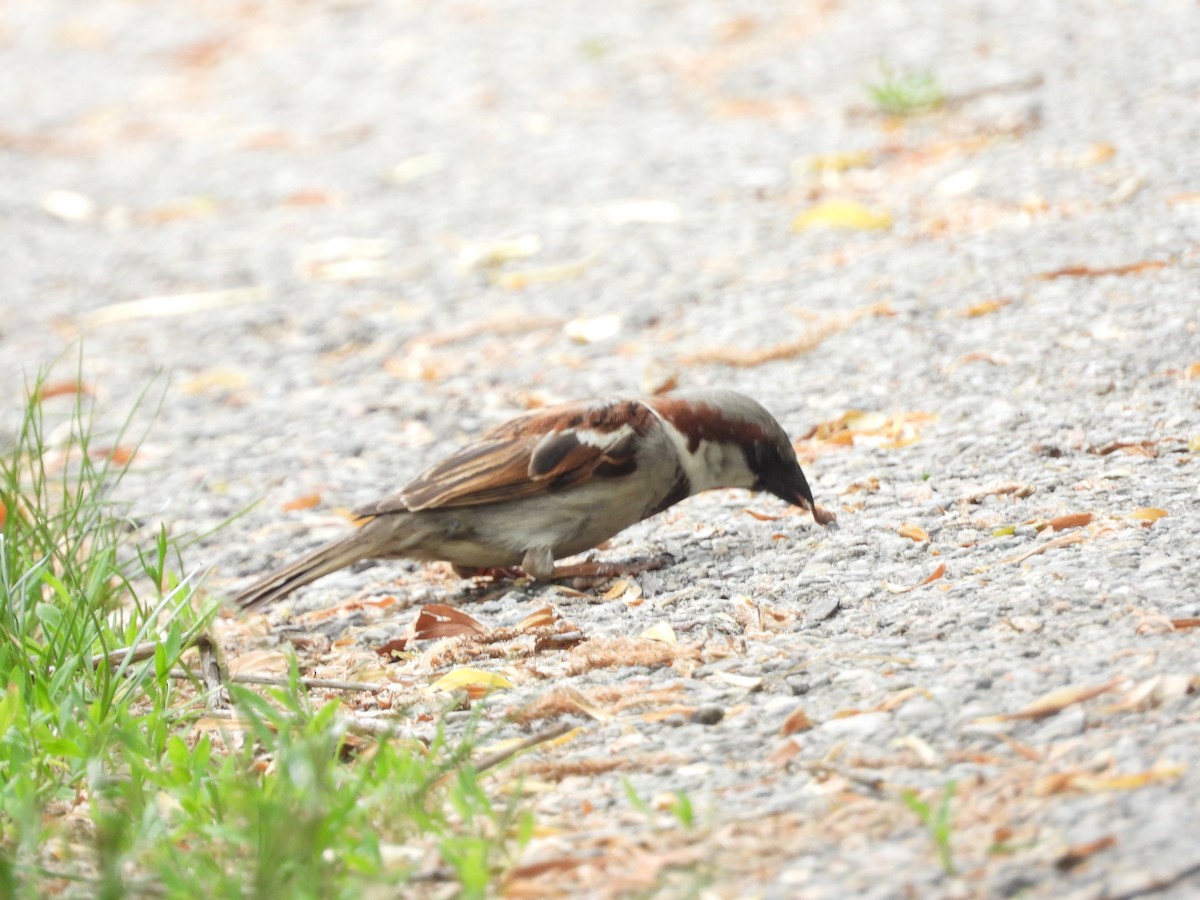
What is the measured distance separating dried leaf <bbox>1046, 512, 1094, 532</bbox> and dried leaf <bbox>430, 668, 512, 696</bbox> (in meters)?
1.44

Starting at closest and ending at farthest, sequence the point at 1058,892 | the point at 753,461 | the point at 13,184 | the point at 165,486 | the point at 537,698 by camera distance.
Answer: the point at 1058,892 → the point at 537,698 → the point at 753,461 → the point at 165,486 → the point at 13,184

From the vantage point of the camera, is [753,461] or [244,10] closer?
[753,461]

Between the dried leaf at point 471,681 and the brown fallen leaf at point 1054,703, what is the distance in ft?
3.77

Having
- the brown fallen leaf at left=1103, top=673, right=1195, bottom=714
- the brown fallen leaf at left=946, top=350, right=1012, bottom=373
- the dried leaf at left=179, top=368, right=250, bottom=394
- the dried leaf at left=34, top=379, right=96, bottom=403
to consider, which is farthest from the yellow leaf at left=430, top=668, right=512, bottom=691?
the dried leaf at left=34, top=379, right=96, bottom=403

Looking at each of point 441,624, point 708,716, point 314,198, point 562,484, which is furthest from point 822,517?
point 314,198

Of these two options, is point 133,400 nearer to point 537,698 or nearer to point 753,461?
point 753,461

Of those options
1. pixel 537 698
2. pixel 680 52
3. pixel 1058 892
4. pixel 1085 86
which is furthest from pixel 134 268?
pixel 1058 892

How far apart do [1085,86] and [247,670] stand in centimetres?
587

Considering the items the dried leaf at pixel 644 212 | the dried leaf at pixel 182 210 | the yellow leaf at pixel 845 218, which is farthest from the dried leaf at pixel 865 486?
the dried leaf at pixel 182 210

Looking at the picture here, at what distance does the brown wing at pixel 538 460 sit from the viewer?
4.55 metres

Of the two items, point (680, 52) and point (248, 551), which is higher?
point (680, 52)

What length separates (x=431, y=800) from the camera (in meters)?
3.01

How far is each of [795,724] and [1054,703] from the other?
49 centimetres

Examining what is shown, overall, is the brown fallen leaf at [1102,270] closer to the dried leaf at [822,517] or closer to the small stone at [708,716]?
the dried leaf at [822,517]
